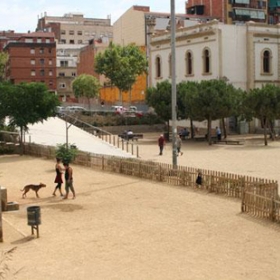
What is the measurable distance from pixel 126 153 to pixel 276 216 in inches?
889

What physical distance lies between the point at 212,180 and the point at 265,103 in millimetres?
23256

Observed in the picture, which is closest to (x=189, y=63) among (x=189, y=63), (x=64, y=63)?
(x=189, y=63)

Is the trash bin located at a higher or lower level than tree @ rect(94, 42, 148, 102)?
lower

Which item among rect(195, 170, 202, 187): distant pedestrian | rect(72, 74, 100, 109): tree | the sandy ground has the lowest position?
the sandy ground

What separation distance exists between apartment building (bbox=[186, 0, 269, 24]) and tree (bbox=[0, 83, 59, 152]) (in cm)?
5076

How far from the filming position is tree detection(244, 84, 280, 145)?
44094 millimetres

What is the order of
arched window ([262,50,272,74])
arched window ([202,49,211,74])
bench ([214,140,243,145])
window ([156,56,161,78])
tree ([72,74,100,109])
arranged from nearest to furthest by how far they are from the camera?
bench ([214,140,243,145]) < arched window ([202,49,211,74]) < arched window ([262,50,272,74]) < window ([156,56,161,78]) < tree ([72,74,100,109])

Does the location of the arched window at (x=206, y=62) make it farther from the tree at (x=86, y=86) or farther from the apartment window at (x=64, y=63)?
the apartment window at (x=64, y=63)

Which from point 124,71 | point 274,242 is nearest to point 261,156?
point 274,242

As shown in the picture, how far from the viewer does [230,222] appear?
16.9m

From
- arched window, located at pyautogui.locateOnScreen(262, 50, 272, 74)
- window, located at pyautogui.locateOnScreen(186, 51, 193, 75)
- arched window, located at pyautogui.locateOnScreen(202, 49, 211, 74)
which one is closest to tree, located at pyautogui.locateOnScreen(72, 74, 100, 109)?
window, located at pyautogui.locateOnScreen(186, 51, 193, 75)

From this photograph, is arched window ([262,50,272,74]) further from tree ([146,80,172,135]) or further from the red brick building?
the red brick building

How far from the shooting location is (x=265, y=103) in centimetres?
4409

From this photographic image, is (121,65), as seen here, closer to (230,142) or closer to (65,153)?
(230,142)
